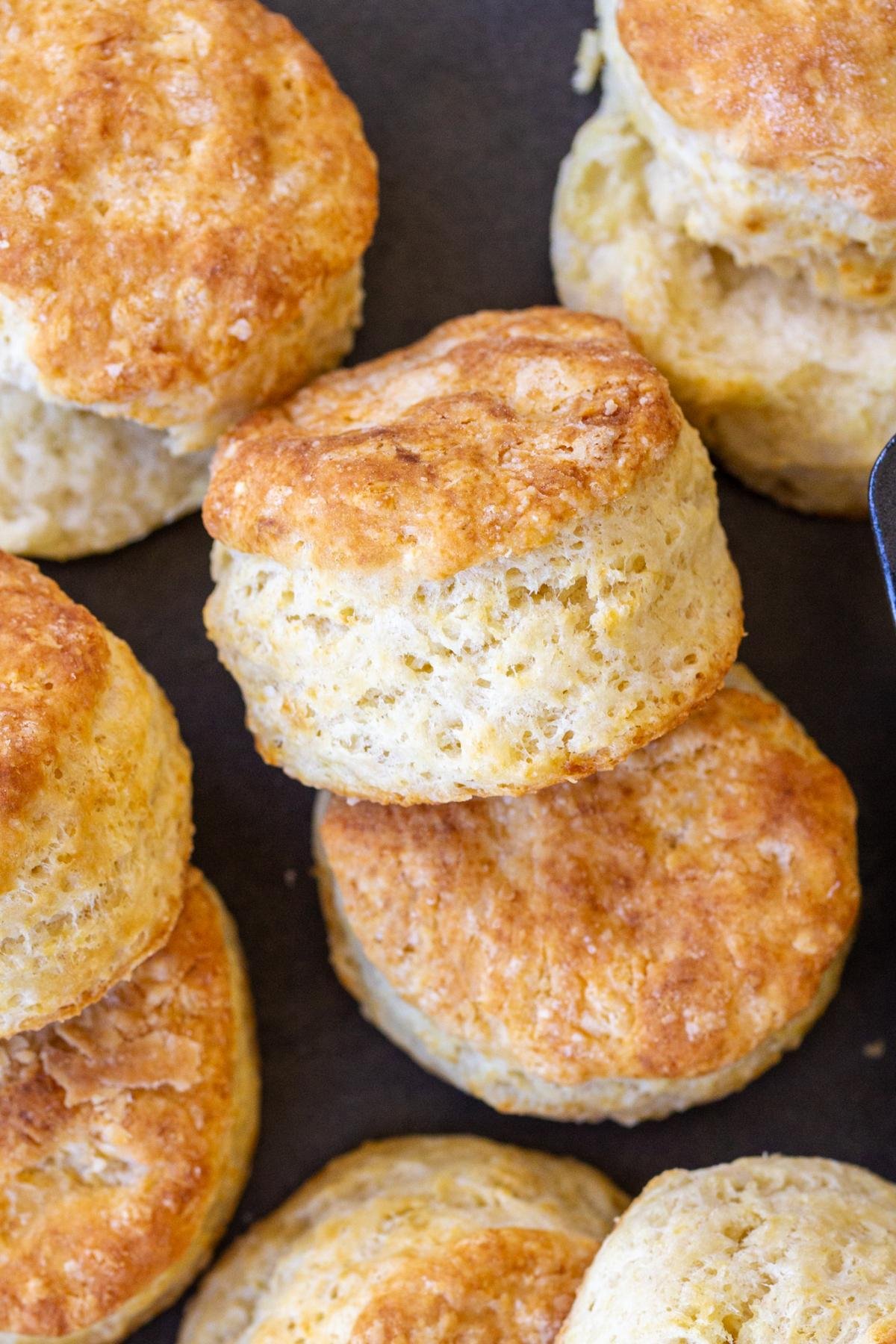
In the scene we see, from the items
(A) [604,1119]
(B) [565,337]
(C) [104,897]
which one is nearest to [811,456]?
(B) [565,337]

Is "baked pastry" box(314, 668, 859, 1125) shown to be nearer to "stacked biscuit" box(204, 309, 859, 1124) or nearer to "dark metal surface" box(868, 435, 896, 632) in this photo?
"stacked biscuit" box(204, 309, 859, 1124)

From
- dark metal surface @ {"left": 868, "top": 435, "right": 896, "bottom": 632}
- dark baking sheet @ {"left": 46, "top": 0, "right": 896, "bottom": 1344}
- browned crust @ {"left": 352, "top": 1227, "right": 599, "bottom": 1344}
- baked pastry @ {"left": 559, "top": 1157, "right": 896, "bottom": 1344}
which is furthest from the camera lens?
dark baking sheet @ {"left": 46, "top": 0, "right": 896, "bottom": 1344}

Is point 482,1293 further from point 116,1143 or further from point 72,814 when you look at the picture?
point 72,814

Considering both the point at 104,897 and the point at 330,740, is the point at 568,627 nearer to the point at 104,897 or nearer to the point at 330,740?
the point at 330,740

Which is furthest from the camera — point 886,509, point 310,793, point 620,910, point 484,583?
point 310,793

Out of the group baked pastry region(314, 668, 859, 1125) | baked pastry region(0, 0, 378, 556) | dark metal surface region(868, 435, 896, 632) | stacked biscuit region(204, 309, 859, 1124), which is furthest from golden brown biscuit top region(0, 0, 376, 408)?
dark metal surface region(868, 435, 896, 632)

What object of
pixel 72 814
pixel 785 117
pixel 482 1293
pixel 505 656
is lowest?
pixel 482 1293

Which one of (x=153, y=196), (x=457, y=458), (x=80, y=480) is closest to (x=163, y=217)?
(x=153, y=196)

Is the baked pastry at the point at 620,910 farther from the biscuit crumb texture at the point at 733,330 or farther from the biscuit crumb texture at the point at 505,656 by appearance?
the biscuit crumb texture at the point at 733,330
